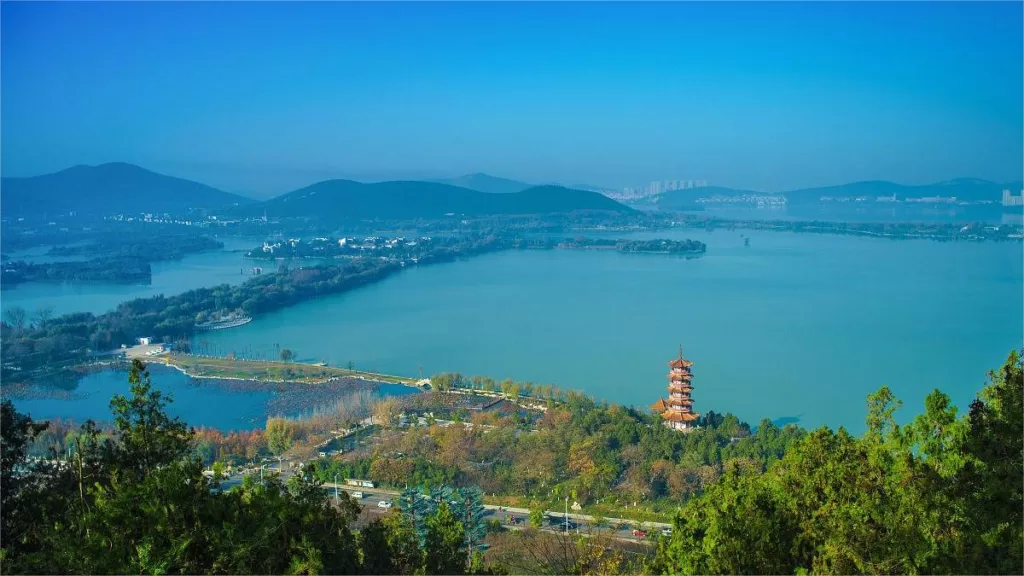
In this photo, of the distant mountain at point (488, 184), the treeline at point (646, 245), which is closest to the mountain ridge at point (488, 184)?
the distant mountain at point (488, 184)

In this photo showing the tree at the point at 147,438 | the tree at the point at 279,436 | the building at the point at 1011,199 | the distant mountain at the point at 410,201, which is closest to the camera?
the tree at the point at 147,438

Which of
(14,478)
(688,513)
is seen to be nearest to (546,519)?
(688,513)

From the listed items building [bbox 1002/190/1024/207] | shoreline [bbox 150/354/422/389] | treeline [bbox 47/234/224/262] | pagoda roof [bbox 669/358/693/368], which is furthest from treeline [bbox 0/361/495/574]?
building [bbox 1002/190/1024/207]

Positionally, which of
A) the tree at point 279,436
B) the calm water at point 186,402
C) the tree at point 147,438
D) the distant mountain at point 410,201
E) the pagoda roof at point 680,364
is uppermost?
the distant mountain at point 410,201

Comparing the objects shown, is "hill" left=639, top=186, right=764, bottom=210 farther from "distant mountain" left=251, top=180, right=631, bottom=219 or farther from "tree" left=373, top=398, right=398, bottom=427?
"tree" left=373, top=398, right=398, bottom=427

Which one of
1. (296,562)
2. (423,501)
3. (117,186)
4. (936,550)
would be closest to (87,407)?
(423,501)

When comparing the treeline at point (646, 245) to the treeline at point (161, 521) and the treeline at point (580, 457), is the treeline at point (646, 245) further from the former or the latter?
the treeline at point (161, 521)

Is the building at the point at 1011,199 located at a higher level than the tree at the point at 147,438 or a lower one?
higher

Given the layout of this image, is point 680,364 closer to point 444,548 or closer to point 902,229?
point 444,548
